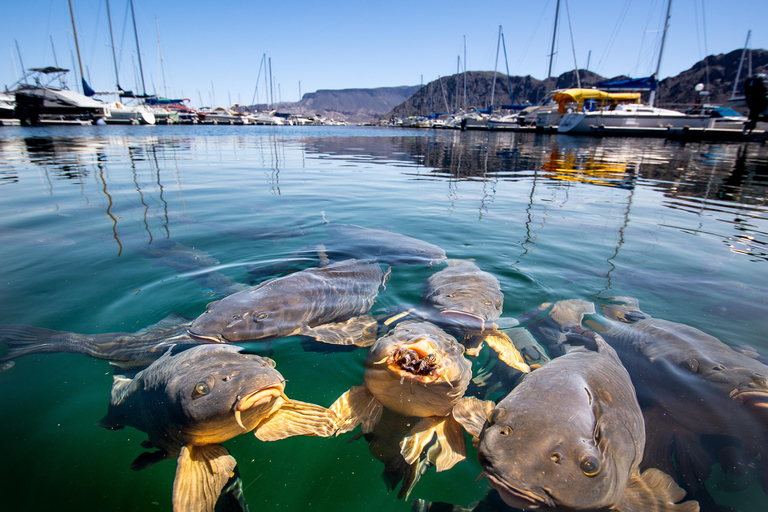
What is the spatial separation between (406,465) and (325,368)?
1123 millimetres

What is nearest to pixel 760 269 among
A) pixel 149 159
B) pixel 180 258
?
pixel 180 258

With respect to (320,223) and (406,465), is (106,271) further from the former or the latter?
(406,465)

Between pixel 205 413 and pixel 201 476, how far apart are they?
0.34 metres

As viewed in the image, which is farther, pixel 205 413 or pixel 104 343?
pixel 104 343

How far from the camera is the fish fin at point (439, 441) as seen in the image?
2.22 meters

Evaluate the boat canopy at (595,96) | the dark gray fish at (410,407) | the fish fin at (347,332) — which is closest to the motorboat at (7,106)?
the fish fin at (347,332)

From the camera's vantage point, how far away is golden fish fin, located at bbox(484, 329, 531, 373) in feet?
9.71

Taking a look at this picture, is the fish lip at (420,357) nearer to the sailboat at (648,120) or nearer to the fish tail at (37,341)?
the fish tail at (37,341)

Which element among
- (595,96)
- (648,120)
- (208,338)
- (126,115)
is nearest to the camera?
(208,338)

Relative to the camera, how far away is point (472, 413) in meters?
2.47

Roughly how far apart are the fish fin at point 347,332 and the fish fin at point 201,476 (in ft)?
4.40

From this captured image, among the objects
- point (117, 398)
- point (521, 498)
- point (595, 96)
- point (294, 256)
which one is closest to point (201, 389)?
point (117, 398)

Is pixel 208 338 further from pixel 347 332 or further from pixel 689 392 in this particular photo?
pixel 689 392

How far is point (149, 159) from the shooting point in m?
15.3
